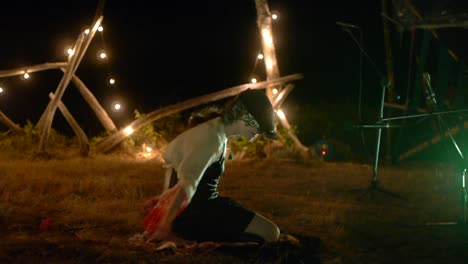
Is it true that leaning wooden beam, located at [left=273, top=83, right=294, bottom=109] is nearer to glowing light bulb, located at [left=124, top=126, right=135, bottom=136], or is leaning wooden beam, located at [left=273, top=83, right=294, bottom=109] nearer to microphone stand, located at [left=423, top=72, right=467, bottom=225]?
glowing light bulb, located at [left=124, top=126, right=135, bottom=136]

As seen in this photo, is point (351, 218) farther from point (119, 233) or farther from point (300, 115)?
point (300, 115)

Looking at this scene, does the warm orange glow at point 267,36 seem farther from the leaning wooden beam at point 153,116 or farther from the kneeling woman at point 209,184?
the kneeling woman at point 209,184

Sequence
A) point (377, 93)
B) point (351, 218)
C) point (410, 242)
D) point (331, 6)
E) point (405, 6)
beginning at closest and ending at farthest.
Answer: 1. point (410, 242)
2. point (351, 218)
3. point (405, 6)
4. point (377, 93)
5. point (331, 6)

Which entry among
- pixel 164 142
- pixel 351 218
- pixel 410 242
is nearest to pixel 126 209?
pixel 351 218

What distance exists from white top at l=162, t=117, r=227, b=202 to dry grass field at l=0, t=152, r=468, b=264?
2.43ft

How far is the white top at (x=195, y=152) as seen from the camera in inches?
167

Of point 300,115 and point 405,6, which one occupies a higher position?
point 405,6

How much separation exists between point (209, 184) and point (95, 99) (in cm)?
738

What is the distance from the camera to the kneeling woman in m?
4.32

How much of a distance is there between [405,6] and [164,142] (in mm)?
5698

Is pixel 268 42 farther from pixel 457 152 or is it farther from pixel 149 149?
pixel 457 152

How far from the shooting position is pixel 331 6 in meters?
19.7

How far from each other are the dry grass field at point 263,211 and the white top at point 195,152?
29.2 inches

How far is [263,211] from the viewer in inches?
265
